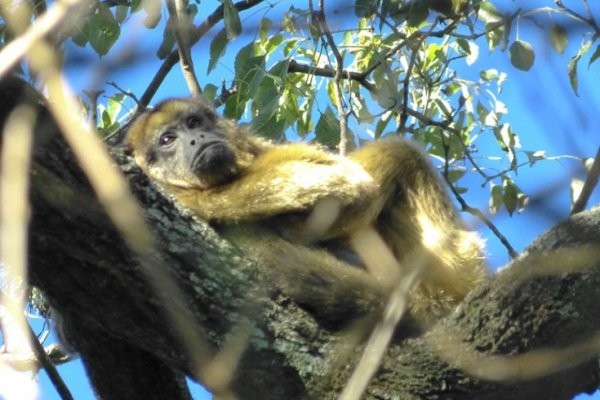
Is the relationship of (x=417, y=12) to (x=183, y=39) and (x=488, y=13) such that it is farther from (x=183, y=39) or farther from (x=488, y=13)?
(x=183, y=39)

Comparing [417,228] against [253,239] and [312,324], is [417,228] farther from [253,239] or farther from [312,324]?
[312,324]

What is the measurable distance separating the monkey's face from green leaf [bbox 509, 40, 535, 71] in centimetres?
171

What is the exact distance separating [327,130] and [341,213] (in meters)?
1.29

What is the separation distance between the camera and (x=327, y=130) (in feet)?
21.0

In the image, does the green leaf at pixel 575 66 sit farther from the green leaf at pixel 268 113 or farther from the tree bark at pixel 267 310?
the green leaf at pixel 268 113

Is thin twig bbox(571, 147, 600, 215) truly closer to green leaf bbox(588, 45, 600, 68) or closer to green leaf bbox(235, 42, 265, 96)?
green leaf bbox(588, 45, 600, 68)

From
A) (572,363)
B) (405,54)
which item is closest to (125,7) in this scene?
(405,54)

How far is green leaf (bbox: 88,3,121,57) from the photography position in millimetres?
5043

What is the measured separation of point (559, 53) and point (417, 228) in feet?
3.87

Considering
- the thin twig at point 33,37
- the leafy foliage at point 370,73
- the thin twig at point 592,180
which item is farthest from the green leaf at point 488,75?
the thin twig at point 33,37

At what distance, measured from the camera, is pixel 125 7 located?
605 cm

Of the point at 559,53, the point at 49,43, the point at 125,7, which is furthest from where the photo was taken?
the point at 125,7

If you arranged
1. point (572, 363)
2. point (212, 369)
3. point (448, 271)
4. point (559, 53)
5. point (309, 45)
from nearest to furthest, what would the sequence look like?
point (572, 363), point (212, 369), point (559, 53), point (448, 271), point (309, 45)

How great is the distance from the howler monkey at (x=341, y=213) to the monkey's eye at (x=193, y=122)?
0.47 metres
